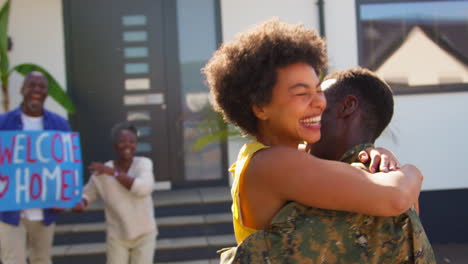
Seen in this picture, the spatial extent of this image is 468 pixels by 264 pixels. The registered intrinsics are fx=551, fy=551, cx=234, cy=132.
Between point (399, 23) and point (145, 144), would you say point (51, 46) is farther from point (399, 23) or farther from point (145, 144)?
point (399, 23)

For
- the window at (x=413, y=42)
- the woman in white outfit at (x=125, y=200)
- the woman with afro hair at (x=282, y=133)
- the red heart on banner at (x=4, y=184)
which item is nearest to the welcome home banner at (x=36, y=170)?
the red heart on banner at (x=4, y=184)

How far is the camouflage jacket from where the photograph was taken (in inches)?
54.3

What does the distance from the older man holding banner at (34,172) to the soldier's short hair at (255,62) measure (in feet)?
9.56

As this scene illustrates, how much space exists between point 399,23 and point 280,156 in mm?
6126

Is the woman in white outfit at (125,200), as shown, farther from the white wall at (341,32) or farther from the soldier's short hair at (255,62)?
the white wall at (341,32)

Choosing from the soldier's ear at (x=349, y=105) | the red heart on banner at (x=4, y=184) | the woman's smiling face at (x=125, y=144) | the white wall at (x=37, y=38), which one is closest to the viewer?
the soldier's ear at (x=349, y=105)

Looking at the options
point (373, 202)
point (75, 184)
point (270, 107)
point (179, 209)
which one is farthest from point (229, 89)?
point (179, 209)

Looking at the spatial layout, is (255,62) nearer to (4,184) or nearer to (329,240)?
(329,240)

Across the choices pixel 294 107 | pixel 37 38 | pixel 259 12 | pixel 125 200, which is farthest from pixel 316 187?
pixel 37 38

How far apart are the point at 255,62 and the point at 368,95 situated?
1.25 ft

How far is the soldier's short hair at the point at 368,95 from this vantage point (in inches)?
64.9

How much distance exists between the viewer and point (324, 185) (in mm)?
1383

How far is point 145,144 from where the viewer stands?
717cm

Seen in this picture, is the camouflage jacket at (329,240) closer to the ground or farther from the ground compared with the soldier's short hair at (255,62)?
closer to the ground
